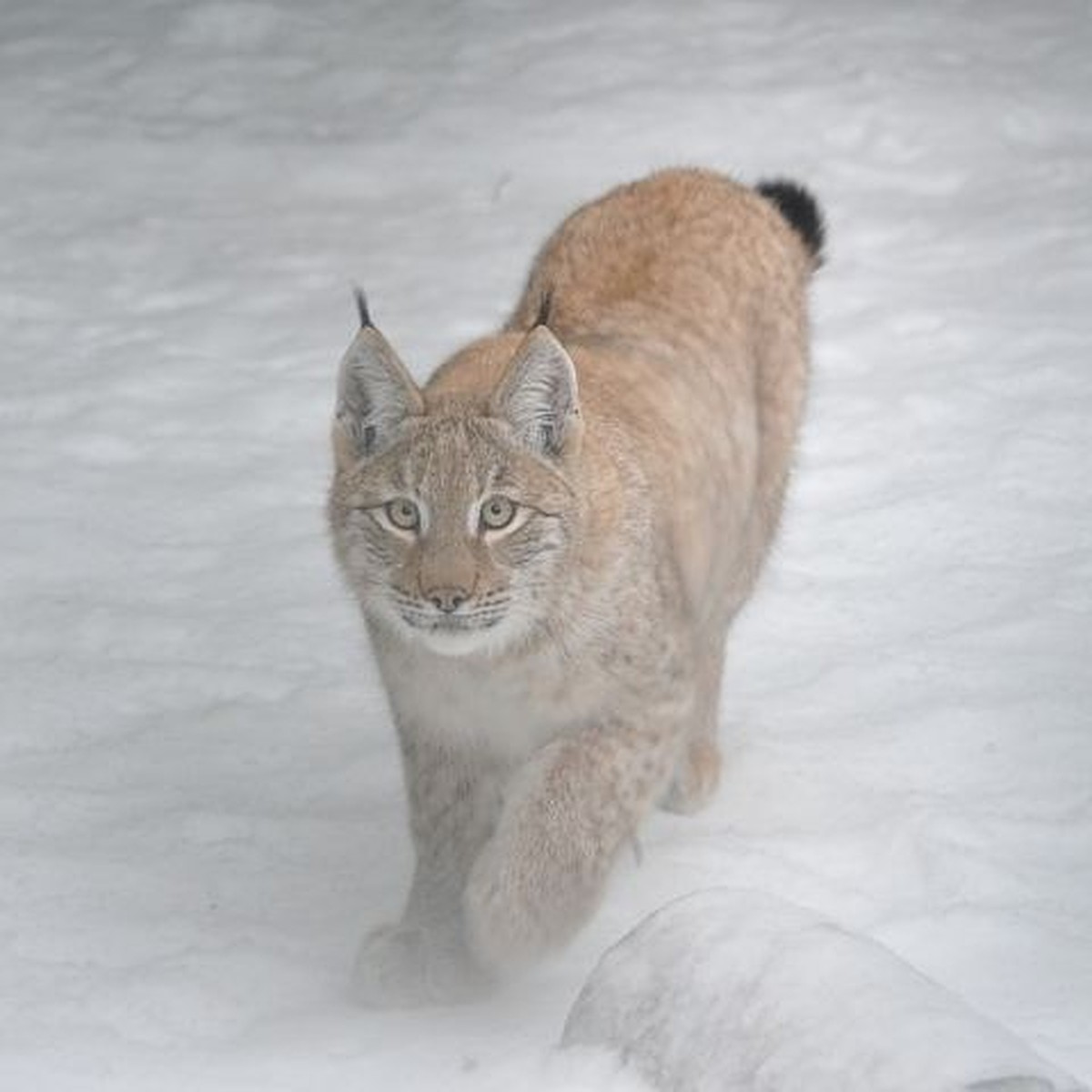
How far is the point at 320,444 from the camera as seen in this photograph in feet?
26.0

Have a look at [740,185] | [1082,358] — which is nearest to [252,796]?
[740,185]

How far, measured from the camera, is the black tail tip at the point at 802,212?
21.7ft

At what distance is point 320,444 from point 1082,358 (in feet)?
7.35

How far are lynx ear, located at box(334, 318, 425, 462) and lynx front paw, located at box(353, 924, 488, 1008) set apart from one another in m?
0.90

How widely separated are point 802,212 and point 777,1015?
2.87 metres

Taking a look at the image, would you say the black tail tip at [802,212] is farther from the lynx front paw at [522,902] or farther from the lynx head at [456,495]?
the lynx front paw at [522,902]

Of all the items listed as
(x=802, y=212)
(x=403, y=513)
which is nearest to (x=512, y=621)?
(x=403, y=513)

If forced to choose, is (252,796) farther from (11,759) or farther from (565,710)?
(565,710)

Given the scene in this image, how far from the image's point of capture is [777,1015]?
Result: 4191 millimetres

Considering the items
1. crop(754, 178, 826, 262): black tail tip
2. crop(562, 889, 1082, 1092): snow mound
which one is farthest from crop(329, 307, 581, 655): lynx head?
crop(754, 178, 826, 262): black tail tip

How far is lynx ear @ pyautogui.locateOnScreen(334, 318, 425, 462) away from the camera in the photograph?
5102mm

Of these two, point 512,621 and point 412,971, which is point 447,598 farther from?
point 412,971

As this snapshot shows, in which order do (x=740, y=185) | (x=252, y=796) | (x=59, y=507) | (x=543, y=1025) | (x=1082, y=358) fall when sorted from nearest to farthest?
(x=543, y=1025)
(x=252, y=796)
(x=740, y=185)
(x=59, y=507)
(x=1082, y=358)

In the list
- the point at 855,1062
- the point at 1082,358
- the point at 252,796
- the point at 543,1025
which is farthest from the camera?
the point at 1082,358
